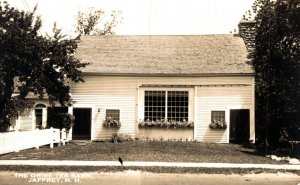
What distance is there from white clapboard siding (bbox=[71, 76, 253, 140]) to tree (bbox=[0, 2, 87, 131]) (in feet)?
10.6

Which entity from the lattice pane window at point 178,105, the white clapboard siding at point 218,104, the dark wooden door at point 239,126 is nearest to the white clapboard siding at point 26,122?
the lattice pane window at point 178,105

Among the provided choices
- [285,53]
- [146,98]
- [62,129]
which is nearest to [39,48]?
[62,129]

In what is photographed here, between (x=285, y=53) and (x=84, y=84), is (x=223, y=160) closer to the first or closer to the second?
(x=285, y=53)

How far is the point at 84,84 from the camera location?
2388 centimetres

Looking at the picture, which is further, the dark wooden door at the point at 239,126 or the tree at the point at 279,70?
the dark wooden door at the point at 239,126

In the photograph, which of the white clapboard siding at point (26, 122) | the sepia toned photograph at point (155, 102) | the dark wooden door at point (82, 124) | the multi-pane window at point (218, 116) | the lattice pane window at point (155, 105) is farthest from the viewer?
the white clapboard siding at point (26, 122)

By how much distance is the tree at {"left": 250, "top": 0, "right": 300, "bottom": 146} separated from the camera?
18.1 metres

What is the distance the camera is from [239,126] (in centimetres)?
2319

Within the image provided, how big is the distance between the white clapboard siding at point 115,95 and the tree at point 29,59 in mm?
3224

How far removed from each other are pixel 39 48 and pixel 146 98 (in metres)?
7.58

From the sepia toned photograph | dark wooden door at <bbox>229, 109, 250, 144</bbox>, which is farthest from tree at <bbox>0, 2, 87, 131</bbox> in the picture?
dark wooden door at <bbox>229, 109, 250, 144</bbox>

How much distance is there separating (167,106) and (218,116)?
2937 millimetres

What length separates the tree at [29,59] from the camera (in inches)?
686

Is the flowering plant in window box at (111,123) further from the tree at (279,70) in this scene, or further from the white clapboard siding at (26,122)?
the tree at (279,70)
